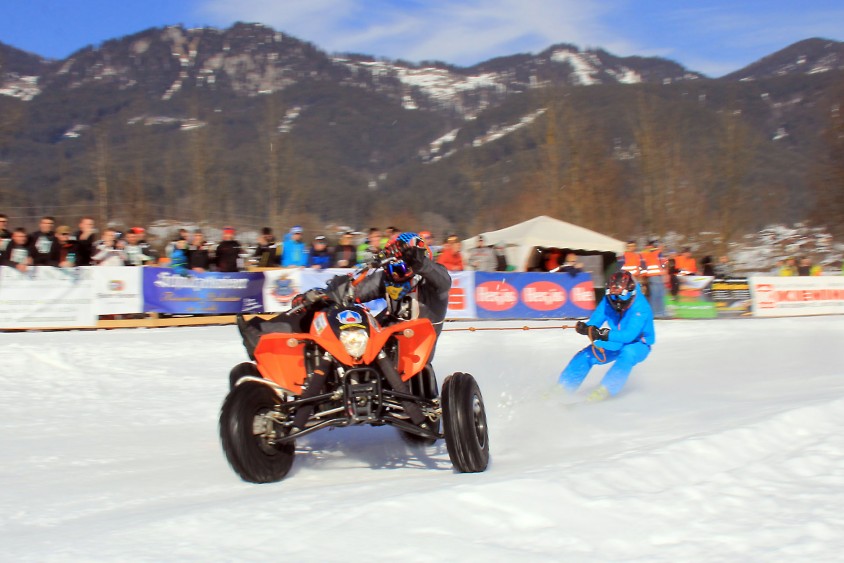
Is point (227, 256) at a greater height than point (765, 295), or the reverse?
point (227, 256)

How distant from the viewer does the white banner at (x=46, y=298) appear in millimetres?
13367

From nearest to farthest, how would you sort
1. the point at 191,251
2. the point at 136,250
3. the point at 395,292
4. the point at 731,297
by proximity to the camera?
the point at 395,292, the point at 136,250, the point at 191,251, the point at 731,297

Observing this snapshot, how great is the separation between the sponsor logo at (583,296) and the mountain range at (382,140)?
14.8 m

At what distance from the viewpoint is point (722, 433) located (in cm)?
595

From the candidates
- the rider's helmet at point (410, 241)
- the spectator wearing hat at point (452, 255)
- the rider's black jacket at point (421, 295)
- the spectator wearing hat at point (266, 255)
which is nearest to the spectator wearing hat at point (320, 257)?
the spectator wearing hat at point (266, 255)

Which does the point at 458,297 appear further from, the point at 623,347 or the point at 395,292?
the point at 395,292

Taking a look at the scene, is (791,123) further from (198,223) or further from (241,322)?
(241,322)

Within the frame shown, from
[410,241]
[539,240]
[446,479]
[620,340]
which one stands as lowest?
[446,479]

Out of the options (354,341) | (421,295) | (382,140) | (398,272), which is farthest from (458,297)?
(382,140)

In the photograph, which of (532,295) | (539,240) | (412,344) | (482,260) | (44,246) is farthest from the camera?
(539,240)

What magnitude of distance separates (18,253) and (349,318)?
9.47 meters

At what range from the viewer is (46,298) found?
539 inches

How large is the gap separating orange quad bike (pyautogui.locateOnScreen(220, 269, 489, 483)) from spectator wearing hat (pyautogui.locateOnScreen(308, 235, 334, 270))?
9741 millimetres

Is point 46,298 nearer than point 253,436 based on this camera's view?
No
